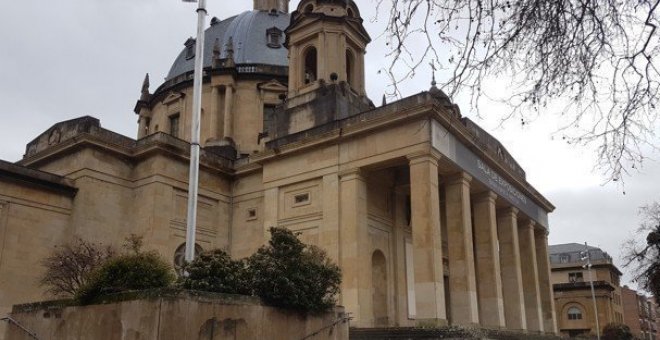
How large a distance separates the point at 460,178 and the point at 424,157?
3.03 meters

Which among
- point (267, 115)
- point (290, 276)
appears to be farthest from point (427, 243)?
point (267, 115)

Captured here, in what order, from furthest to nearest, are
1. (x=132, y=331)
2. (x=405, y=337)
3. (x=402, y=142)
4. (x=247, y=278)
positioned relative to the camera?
(x=402, y=142), (x=405, y=337), (x=247, y=278), (x=132, y=331)

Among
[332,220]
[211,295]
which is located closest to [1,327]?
[332,220]

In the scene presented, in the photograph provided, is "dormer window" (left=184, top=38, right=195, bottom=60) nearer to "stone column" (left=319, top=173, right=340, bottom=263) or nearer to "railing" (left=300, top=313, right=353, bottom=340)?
"stone column" (left=319, top=173, right=340, bottom=263)

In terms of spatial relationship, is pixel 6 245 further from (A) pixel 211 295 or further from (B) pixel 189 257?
(A) pixel 211 295

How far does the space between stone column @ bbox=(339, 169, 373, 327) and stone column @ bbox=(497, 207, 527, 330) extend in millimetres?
8535

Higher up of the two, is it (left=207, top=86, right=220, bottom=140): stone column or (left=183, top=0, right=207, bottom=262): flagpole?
(left=207, top=86, right=220, bottom=140): stone column

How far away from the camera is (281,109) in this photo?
30.0m

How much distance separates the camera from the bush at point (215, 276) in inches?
511

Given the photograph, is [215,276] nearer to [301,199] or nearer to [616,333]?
[301,199]

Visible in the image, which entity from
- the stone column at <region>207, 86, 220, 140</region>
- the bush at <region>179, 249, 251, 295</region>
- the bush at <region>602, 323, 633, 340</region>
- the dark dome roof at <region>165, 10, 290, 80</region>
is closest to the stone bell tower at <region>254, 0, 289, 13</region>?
the dark dome roof at <region>165, 10, 290, 80</region>

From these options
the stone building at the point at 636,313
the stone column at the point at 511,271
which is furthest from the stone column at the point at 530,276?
the stone building at the point at 636,313

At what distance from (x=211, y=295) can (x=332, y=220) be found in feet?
44.1

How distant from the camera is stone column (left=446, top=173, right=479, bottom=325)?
23141mm
